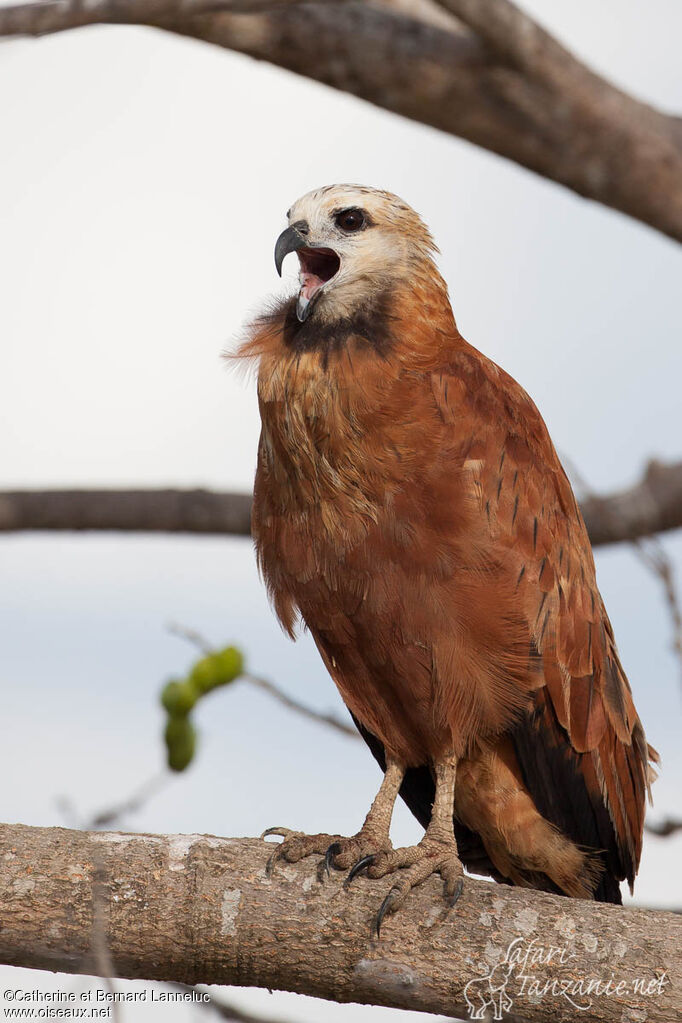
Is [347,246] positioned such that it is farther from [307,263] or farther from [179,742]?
[179,742]

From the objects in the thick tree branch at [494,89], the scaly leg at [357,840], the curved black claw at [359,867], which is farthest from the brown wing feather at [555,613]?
the thick tree branch at [494,89]

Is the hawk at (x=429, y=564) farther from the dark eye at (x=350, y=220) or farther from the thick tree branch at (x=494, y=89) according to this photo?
the thick tree branch at (x=494, y=89)

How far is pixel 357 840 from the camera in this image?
12.0ft

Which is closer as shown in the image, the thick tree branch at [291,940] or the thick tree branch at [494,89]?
the thick tree branch at [291,940]

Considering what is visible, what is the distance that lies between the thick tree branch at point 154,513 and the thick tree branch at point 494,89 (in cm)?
152

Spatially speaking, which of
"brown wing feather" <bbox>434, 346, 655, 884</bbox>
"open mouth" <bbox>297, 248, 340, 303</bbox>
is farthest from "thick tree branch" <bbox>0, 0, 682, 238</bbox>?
"brown wing feather" <bbox>434, 346, 655, 884</bbox>

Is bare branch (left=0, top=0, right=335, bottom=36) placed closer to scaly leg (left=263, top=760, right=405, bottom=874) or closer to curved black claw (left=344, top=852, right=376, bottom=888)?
scaly leg (left=263, top=760, right=405, bottom=874)

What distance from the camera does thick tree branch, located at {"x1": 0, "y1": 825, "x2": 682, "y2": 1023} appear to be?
315 centimetres

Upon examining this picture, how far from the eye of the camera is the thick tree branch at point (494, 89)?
5.74m

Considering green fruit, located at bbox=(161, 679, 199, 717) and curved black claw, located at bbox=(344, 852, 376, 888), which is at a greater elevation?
green fruit, located at bbox=(161, 679, 199, 717)

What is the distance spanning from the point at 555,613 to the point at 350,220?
1.43m

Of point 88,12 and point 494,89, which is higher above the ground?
point 494,89

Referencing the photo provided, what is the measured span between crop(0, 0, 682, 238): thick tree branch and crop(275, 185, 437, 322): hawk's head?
6.56ft

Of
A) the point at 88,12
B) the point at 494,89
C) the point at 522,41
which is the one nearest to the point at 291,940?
the point at 88,12
